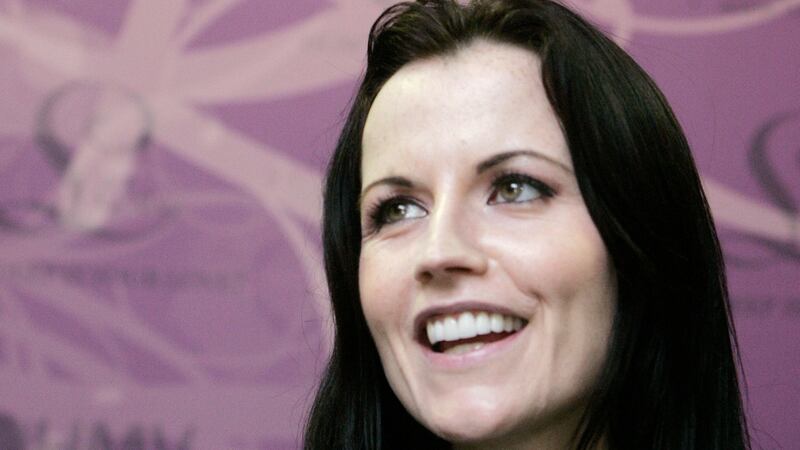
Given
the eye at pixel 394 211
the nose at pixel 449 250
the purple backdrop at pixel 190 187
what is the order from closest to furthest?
the nose at pixel 449 250
the eye at pixel 394 211
the purple backdrop at pixel 190 187

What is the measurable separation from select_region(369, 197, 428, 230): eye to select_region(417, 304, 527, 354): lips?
122mm

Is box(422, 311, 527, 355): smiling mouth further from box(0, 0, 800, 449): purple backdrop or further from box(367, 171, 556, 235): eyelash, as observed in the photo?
→ box(0, 0, 800, 449): purple backdrop

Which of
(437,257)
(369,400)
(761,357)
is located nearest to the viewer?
(437,257)

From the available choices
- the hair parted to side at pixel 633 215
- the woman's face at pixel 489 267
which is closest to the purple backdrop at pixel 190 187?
the hair parted to side at pixel 633 215

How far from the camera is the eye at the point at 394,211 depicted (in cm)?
130

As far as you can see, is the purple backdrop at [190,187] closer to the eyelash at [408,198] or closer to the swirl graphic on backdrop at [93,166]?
the swirl graphic on backdrop at [93,166]

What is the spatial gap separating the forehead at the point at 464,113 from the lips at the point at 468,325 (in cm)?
15

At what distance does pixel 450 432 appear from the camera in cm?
120

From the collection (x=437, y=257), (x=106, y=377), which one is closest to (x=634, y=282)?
(x=437, y=257)

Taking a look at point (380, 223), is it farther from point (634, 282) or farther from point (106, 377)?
point (106, 377)

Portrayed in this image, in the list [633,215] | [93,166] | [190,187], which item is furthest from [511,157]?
[93,166]

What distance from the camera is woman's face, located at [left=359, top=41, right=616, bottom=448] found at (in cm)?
119

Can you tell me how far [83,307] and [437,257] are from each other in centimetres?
108

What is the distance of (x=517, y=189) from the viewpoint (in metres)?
1.23
